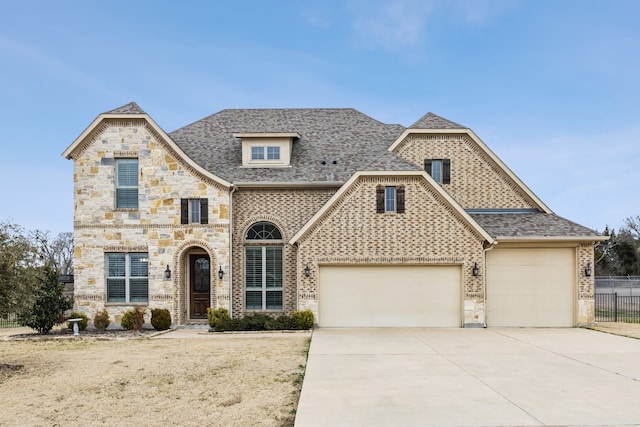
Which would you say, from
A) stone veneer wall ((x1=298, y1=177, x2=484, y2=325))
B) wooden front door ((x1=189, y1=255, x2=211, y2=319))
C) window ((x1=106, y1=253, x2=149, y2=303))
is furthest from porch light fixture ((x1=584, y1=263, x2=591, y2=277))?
window ((x1=106, y1=253, x2=149, y2=303))

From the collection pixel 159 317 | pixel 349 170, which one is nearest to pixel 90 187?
pixel 159 317

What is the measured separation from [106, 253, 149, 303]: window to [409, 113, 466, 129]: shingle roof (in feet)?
36.6

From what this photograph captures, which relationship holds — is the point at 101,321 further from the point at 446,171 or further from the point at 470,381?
the point at 446,171

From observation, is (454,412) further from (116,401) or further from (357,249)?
(357,249)

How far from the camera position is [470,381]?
30.2ft

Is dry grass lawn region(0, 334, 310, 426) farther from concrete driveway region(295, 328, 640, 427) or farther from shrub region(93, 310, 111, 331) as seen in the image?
shrub region(93, 310, 111, 331)

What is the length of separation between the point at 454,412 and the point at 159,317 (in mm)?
12652

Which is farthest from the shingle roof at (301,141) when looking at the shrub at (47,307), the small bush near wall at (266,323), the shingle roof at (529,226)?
the shrub at (47,307)

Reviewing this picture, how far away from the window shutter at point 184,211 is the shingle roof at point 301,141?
5.59 ft

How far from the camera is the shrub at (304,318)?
16812 mm

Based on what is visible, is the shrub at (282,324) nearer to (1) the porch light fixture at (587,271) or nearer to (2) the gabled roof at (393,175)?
(2) the gabled roof at (393,175)

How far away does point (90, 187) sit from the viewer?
1839 centimetres

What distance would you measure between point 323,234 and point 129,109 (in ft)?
27.4

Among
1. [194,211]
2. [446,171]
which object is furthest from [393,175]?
[194,211]
